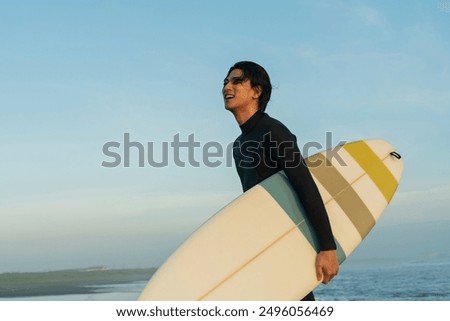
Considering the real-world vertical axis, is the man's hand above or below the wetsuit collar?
below

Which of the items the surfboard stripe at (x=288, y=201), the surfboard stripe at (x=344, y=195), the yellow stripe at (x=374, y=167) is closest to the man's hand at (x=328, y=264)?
the surfboard stripe at (x=288, y=201)

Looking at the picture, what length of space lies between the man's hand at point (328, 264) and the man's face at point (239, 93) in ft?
2.42

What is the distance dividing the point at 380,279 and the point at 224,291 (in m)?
9.84

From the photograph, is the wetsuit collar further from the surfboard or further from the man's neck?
the surfboard

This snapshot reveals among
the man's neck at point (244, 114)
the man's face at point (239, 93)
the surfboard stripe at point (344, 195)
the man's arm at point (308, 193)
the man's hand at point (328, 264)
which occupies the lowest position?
the man's hand at point (328, 264)

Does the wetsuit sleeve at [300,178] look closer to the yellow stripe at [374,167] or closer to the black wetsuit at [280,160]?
the black wetsuit at [280,160]

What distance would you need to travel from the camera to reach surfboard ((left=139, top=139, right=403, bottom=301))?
263cm

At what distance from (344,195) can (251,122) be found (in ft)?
2.75

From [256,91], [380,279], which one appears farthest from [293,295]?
[380,279]

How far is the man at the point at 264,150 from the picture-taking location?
2.43m

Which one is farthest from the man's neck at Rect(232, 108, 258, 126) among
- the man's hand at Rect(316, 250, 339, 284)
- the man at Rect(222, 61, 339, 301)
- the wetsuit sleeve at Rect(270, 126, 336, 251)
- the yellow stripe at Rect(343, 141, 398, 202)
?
the yellow stripe at Rect(343, 141, 398, 202)

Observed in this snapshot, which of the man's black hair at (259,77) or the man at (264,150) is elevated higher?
the man's black hair at (259,77)

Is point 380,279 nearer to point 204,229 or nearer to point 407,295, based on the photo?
point 407,295

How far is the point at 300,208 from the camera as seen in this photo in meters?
2.71
